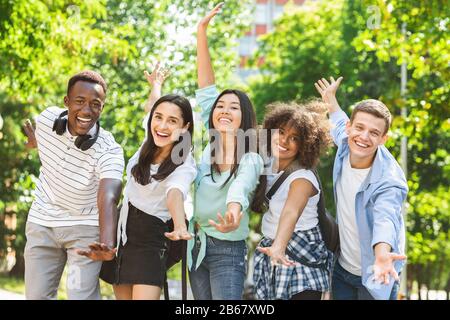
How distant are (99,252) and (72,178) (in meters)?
0.70

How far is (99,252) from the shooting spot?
4.64m

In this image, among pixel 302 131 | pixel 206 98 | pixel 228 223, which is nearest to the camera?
pixel 228 223

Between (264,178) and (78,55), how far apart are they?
7511 millimetres

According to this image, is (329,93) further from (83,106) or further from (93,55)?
(93,55)

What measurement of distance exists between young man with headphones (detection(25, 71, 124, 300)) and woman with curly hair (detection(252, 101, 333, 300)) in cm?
92

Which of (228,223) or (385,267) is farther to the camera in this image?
(228,223)

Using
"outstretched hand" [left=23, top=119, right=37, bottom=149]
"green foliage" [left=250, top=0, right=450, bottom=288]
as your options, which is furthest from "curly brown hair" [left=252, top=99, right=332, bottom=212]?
"green foliage" [left=250, top=0, right=450, bottom=288]

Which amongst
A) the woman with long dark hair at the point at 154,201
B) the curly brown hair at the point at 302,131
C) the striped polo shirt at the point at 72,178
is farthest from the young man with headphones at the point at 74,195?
the curly brown hair at the point at 302,131

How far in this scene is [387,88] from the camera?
21.4m

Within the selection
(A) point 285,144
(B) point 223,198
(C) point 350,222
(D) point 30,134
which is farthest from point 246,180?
(D) point 30,134

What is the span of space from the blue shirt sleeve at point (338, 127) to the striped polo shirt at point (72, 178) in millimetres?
1374

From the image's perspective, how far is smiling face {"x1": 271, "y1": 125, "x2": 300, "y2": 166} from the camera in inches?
206

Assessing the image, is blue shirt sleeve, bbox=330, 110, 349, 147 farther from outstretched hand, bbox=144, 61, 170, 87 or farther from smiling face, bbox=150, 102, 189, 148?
outstretched hand, bbox=144, 61, 170, 87
